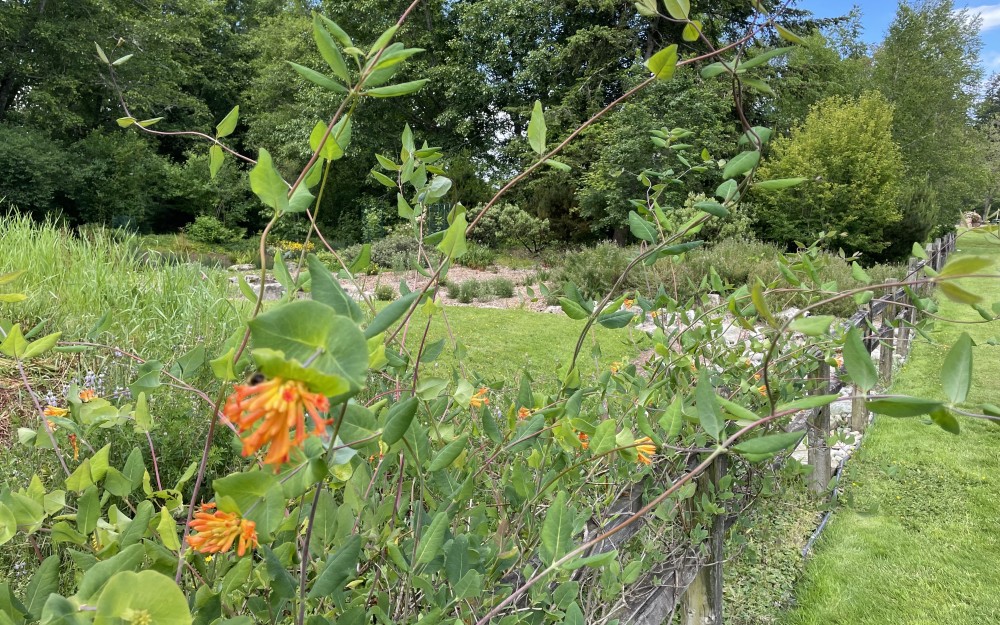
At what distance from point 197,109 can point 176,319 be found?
1746cm

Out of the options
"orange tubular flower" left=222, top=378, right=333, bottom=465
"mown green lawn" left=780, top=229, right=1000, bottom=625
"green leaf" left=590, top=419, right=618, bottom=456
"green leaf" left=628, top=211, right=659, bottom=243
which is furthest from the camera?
"mown green lawn" left=780, top=229, right=1000, bottom=625

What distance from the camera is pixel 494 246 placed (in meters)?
13.6

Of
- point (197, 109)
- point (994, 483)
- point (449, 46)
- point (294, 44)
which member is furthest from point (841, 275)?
point (197, 109)

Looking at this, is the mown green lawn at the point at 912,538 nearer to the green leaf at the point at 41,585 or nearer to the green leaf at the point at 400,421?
the green leaf at the point at 400,421

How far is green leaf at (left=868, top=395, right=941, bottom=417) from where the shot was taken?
1.27ft

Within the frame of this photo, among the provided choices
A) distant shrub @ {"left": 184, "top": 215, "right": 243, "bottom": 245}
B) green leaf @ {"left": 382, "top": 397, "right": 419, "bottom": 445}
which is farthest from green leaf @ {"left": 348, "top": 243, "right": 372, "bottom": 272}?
distant shrub @ {"left": 184, "top": 215, "right": 243, "bottom": 245}

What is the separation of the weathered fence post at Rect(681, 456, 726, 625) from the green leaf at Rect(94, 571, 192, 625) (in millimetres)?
1318

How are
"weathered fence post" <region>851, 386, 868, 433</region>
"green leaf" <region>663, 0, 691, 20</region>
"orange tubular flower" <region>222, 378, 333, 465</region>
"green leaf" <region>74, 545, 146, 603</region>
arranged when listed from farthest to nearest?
"weathered fence post" <region>851, 386, 868, 433</region> < "green leaf" <region>663, 0, 691, 20</region> < "green leaf" <region>74, 545, 146, 603</region> < "orange tubular flower" <region>222, 378, 333, 465</region>

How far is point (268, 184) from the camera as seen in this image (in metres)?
0.46

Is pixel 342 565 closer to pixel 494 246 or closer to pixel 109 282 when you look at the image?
pixel 109 282

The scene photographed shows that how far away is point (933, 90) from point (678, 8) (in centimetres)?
2204

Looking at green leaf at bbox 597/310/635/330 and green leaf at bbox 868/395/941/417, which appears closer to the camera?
green leaf at bbox 868/395/941/417

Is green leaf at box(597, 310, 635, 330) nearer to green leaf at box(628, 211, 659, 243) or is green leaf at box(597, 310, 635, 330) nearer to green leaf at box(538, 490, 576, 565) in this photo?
green leaf at box(628, 211, 659, 243)

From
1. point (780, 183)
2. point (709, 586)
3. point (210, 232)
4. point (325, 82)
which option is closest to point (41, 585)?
point (325, 82)
